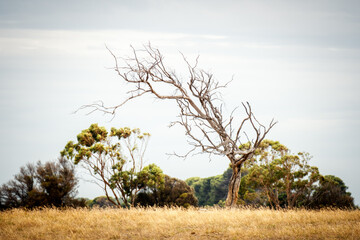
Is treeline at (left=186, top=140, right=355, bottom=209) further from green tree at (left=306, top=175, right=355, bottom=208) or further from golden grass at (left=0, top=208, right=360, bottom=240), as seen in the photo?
golden grass at (left=0, top=208, right=360, bottom=240)

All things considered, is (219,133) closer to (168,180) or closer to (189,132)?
(189,132)

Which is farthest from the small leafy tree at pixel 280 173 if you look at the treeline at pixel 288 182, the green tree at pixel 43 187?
the green tree at pixel 43 187

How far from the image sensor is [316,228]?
33.7ft

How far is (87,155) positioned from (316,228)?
25.0m

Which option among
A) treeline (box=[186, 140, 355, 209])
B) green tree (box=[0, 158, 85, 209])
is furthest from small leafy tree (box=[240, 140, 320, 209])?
green tree (box=[0, 158, 85, 209])

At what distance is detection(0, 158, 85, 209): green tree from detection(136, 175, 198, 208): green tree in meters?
8.56

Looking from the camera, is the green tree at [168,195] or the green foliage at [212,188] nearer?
the green tree at [168,195]

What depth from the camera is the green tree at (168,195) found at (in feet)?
115

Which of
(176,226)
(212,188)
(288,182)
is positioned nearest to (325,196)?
(288,182)

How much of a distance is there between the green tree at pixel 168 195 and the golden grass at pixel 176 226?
20969 millimetres

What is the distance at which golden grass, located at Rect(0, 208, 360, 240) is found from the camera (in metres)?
9.89

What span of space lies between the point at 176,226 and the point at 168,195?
24671mm

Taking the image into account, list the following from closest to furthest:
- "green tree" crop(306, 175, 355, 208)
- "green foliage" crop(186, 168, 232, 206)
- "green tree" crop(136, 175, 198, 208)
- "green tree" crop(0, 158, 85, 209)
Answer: "green tree" crop(0, 158, 85, 209), "green tree" crop(306, 175, 355, 208), "green tree" crop(136, 175, 198, 208), "green foliage" crop(186, 168, 232, 206)

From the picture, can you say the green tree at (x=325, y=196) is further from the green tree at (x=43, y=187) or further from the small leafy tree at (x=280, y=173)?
the green tree at (x=43, y=187)
